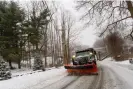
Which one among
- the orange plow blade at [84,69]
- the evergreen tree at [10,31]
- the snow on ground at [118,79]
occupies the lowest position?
the snow on ground at [118,79]

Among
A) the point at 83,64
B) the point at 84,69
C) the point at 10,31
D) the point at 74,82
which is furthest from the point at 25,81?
the point at 10,31

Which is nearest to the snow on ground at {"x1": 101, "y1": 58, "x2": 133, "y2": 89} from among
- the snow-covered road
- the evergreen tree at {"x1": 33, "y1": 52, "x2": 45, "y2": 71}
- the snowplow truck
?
the snow-covered road

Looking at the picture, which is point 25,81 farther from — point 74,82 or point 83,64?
point 83,64

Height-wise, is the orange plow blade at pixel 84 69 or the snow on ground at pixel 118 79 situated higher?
the orange plow blade at pixel 84 69

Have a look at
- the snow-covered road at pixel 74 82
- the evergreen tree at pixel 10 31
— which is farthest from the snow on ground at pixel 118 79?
the evergreen tree at pixel 10 31

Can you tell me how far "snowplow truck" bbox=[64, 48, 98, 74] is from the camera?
1728cm

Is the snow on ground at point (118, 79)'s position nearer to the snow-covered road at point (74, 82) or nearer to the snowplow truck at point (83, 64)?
the snow-covered road at point (74, 82)

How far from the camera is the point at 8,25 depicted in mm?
29609

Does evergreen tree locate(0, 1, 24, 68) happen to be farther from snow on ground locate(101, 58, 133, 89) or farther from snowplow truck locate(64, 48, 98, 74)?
snow on ground locate(101, 58, 133, 89)

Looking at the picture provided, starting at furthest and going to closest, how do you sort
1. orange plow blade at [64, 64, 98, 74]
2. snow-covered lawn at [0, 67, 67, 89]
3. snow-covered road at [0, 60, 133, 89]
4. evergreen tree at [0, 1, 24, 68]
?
evergreen tree at [0, 1, 24, 68] → orange plow blade at [64, 64, 98, 74] → snow-covered lawn at [0, 67, 67, 89] → snow-covered road at [0, 60, 133, 89]

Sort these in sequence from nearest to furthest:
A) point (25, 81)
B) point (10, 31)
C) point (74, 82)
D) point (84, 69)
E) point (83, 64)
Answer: point (74, 82), point (25, 81), point (84, 69), point (83, 64), point (10, 31)

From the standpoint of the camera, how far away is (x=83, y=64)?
19.5m

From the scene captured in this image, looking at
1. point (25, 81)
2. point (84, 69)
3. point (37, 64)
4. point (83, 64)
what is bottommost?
point (25, 81)

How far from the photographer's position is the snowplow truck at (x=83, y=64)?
17281mm
